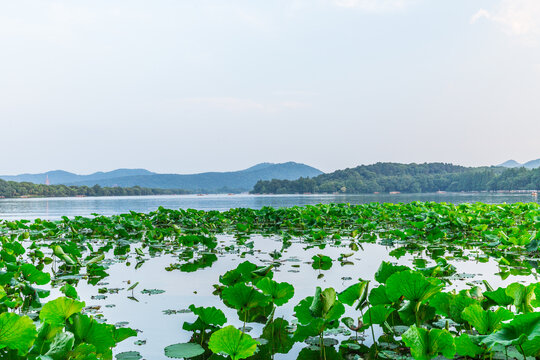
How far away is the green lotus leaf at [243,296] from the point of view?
212 cm

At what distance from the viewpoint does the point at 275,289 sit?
222cm

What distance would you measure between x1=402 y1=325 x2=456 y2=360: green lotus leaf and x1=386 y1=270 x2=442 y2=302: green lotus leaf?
0.28 meters

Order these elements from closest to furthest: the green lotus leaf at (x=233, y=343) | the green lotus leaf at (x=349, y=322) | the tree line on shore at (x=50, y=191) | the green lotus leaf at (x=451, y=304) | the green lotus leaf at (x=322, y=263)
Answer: the green lotus leaf at (x=233, y=343) < the green lotus leaf at (x=451, y=304) < the green lotus leaf at (x=349, y=322) < the green lotus leaf at (x=322, y=263) < the tree line on shore at (x=50, y=191)

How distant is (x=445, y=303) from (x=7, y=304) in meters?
2.50

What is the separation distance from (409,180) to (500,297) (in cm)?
8469

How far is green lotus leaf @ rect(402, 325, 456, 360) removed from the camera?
5.46 feet

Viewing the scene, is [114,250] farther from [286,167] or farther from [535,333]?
[286,167]

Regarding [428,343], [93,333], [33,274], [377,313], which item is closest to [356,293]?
[377,313]

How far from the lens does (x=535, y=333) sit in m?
1.42

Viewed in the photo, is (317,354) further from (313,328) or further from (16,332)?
(16,332)

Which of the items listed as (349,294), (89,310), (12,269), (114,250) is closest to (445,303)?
(349,294)

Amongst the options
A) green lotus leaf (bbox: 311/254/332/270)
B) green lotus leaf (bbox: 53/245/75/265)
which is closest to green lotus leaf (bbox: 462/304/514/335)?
green lotus leaf (bbox: 311/254/332/270)

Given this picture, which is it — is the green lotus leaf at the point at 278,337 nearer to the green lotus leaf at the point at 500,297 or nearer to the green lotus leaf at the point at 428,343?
the green lotus leaf at the point at 428,343

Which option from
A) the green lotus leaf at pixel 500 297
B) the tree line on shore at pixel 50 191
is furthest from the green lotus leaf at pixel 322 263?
the tree line on shore at pixel 50 191
